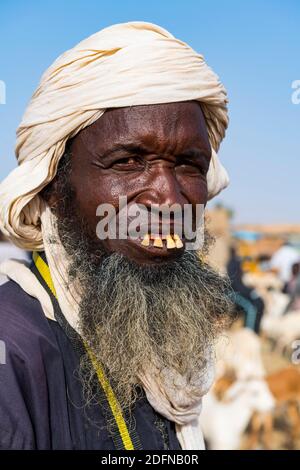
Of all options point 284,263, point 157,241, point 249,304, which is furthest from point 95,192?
point 284,263

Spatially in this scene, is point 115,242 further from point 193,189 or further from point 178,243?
point 193,189

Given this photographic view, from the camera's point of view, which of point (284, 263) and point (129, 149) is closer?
point (129, 149)

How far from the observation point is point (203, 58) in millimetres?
2262

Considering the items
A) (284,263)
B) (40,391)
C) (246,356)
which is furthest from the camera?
(284,263)

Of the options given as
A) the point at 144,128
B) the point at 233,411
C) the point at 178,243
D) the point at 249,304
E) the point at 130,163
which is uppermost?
the point at 144,128

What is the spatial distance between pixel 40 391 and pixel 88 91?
961 millimetres

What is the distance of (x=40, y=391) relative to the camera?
180cm

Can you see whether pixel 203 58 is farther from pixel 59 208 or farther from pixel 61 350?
pixel 61 350

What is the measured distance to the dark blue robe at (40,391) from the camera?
5.69 feet

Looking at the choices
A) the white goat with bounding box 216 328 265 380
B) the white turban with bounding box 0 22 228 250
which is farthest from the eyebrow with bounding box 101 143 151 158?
the white goat with bounding box 216 328 265 380
